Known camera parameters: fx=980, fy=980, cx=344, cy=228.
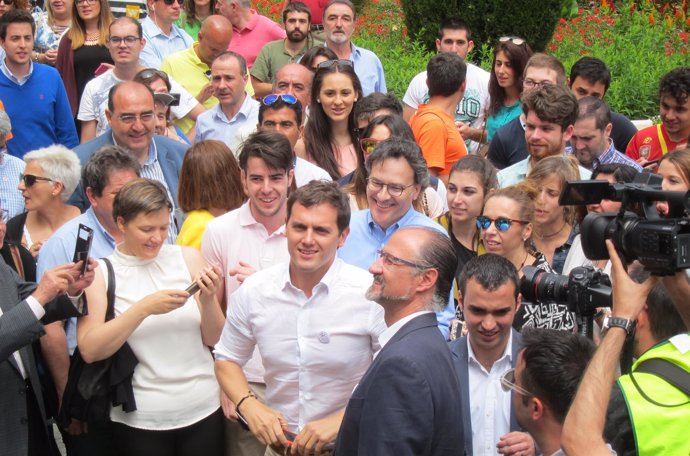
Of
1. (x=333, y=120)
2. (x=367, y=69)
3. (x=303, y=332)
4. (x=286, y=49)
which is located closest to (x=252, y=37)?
(x=286, y=49)

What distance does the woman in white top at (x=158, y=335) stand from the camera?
16.5 ft

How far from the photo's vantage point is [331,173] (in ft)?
23.2

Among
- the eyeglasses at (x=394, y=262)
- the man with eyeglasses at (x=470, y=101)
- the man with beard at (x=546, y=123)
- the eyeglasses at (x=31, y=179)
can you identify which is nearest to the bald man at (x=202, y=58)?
the man with eyeglasses at (x=470, y=101)

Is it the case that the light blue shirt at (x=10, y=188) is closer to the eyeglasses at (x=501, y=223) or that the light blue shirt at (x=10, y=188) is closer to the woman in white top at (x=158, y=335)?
the woman in white top at (x=158, y=335)

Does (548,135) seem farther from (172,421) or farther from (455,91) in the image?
(172,421)

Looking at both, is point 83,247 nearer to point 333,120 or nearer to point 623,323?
point 623,323

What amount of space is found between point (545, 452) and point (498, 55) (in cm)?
543

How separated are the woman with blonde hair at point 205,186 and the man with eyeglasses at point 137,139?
0.82 metres

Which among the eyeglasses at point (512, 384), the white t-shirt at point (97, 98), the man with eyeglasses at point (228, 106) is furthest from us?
the white t-shirt at point (97, 98)

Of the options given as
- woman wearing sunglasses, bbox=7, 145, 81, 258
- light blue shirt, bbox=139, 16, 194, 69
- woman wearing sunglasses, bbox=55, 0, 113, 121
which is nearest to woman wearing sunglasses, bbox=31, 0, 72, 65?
light blue shirt, bbox=139, 16, 194, 69

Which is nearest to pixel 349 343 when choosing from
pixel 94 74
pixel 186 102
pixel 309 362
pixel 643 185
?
pixel 309 362

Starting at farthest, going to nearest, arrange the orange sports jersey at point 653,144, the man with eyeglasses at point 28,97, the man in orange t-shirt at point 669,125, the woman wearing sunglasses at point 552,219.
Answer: the man with eyeglasses at point 28,97 → the orange sports jersey at point 653,144 → the man in orange t-shirt at point 669,125 → the woman wearing sunglasses at point 552,219

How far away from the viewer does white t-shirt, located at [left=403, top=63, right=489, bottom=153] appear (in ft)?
30.1

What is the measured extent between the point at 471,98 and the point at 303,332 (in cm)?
503
